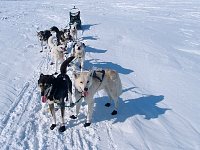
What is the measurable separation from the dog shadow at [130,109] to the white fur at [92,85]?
0.27 metres

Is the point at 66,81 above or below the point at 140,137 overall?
above

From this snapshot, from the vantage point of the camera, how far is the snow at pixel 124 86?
680 cm

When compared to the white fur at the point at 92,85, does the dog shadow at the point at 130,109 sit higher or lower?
lower

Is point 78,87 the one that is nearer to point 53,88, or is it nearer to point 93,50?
point 53,88

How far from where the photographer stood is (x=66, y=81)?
23.2 feet

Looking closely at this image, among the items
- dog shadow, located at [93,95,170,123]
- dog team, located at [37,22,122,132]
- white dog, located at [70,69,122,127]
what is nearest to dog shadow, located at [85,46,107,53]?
dog shadow, located at [93,95,170,123]

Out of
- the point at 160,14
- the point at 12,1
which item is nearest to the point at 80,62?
the point at 160,14

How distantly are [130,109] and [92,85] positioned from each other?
1.66 metres

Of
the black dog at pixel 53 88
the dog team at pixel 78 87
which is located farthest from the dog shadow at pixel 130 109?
the black dog at pixel 53 88

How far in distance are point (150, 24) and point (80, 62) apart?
12.3m

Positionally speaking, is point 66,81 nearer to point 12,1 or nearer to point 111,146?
point 111,146

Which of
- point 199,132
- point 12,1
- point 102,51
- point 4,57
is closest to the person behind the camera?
point 199,132

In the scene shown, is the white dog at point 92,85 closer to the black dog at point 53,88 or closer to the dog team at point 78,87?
the dog team at point 78,87

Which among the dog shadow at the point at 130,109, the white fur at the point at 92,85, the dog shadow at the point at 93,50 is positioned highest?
the white fur at the point at 92,85
